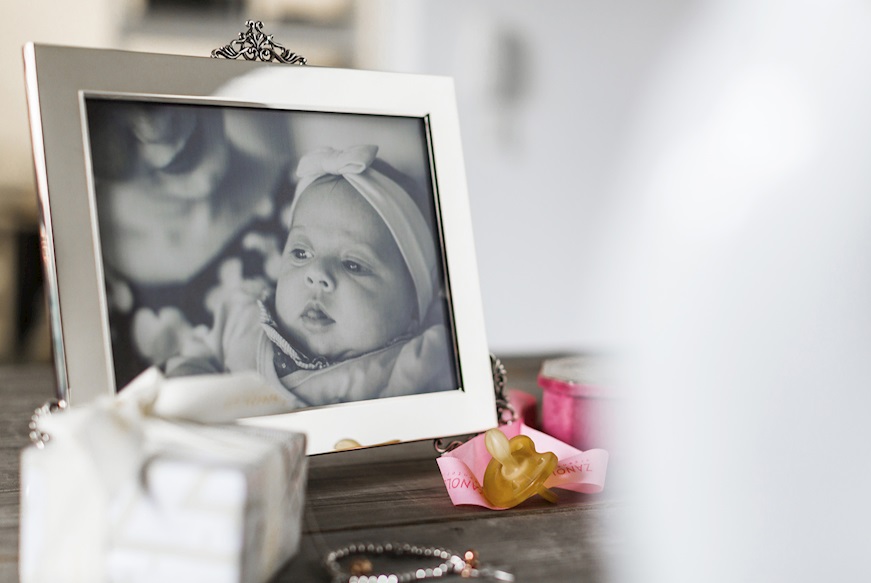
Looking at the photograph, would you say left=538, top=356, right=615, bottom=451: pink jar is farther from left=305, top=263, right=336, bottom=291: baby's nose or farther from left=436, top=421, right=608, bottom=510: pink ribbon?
left=305, top=263, right=336, bottom=291: baby's nose

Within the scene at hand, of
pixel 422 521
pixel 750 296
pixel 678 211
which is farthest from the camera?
pixel 678 211

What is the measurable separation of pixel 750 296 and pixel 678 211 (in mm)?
736

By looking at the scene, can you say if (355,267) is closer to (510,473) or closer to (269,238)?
(269,238)

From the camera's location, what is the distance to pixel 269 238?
21.4 inches

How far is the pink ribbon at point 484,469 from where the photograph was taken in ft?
1.73

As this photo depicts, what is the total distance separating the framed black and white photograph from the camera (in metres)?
0.48

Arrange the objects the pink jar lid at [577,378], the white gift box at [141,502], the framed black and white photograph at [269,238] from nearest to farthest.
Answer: the white gift box at [141,502]
the framed black and white photograph at [269,238]
the pink jar lid at [577,378]

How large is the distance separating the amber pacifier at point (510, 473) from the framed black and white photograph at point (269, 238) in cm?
7

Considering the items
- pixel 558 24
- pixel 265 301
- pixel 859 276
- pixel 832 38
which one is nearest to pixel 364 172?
pixel 265 301

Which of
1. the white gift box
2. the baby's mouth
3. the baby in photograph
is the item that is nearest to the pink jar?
the baby in photograph

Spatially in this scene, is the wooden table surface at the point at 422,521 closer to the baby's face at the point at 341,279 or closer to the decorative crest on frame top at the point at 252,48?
the baby's face at the point at 341,279

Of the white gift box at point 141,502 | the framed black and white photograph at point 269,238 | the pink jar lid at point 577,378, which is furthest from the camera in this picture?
the pink jar lid at point 577,378

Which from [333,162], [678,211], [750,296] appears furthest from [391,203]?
[678,211]

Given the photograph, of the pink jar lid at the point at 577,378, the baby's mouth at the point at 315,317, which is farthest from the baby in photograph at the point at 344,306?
the pink jar lid at the point at 577,378
